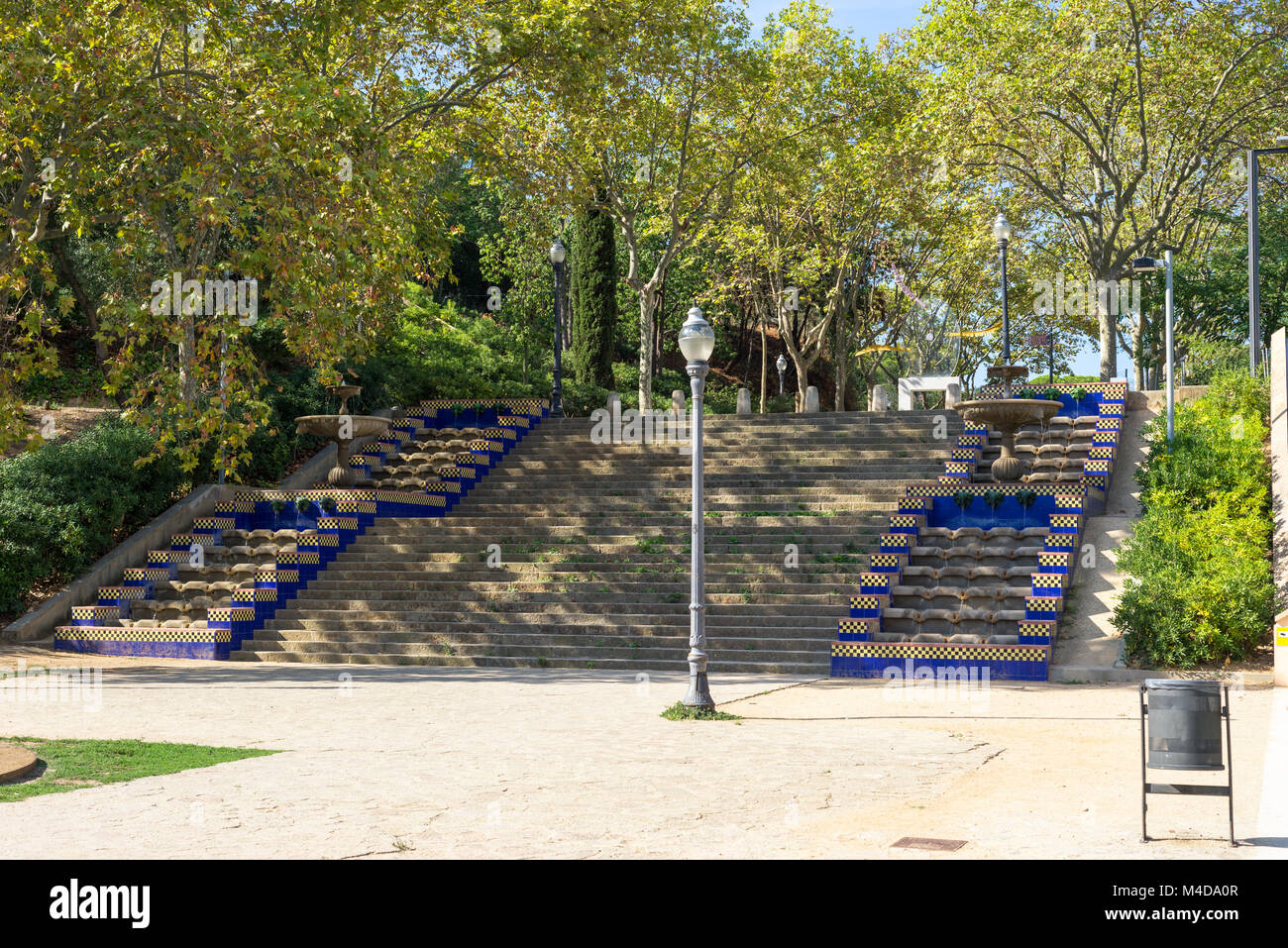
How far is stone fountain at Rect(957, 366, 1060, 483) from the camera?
70.0ft

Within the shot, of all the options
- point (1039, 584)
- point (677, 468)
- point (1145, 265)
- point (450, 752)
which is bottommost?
point (450, 752)

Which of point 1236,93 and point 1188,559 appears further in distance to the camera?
point 1236,93

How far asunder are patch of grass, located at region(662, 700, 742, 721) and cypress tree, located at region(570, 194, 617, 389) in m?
26.2

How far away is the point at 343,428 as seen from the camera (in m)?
25.2

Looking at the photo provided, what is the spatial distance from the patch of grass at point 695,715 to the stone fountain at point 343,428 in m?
13.8

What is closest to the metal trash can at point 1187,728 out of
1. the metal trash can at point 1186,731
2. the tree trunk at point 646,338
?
the metal trash can at point 1186,731

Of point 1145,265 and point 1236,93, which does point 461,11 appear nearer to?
point 1145,265

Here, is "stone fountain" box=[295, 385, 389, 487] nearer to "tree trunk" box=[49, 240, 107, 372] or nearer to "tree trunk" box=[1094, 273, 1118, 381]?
"tree trunk" box=[49, 240, 107, 372]

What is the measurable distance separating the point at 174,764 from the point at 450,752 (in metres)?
2.20

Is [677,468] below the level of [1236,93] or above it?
below

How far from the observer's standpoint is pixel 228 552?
2305 cm
